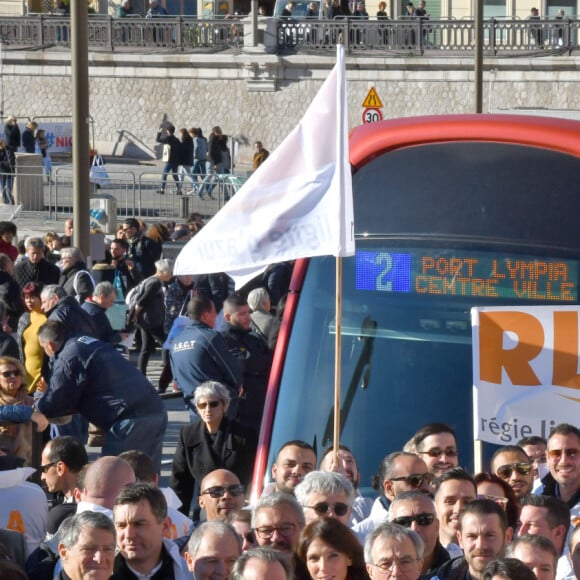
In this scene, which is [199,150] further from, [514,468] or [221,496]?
[221,496]

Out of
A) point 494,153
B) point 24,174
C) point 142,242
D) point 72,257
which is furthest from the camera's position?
point 24,174

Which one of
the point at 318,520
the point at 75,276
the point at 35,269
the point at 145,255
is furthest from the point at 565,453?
the point at 145,255

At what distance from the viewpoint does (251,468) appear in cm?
959

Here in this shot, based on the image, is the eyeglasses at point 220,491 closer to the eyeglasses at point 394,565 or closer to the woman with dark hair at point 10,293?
the eyeglasses at point 394,565

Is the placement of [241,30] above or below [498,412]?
above

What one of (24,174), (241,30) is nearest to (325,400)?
(24,174)

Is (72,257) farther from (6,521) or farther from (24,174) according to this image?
(24,174)

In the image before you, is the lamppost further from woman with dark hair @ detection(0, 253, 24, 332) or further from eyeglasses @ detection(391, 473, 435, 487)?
eyeglasses @ detection(391, 473, 435, 487)

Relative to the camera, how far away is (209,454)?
9.55 metres

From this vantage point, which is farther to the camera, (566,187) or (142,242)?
(142,242)

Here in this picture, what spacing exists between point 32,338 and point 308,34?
34024 mm

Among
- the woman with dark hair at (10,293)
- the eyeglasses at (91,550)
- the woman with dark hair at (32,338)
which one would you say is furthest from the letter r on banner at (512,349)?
the woman with dark hair at (10,293)

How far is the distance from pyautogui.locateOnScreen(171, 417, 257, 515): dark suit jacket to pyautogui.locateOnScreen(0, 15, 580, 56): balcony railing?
3502 cm

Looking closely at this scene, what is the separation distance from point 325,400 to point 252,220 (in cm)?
119
